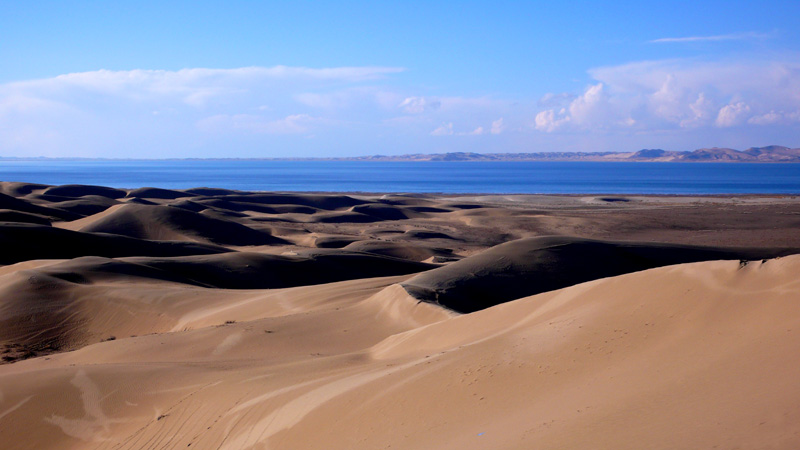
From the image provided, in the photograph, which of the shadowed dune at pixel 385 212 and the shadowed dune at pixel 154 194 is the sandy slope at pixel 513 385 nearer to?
the shadowed dune at pixel 385 212

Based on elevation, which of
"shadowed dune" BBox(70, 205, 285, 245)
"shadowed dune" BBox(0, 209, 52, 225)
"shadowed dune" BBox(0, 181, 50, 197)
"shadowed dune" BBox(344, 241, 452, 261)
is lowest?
"shadowed dune" BBox(344, 241, 452, 261)

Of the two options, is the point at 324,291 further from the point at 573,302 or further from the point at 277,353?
the point at 573,302

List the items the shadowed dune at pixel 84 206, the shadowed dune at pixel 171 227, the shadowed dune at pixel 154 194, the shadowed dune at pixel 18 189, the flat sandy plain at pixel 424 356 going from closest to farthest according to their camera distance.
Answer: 1. the flat sandy plain at pixel 424 356
2. the shadowed dune at pixel 171 227
3. the shadowed dune at pixel 84 206
4. the shadowed dune at pixel 18 189
5. the shadowed dune at pixel 154 194

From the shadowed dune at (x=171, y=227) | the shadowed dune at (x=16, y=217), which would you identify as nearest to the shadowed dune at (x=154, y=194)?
the shadowed dune at (x=171, y=227)

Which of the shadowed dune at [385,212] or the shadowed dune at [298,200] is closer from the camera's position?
the shadowed dune at [385,212]

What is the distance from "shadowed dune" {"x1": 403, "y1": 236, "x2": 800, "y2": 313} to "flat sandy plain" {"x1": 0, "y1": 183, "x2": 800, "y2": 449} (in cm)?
8

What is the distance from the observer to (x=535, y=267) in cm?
1788

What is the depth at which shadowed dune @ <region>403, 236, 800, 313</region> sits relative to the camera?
1540 cm

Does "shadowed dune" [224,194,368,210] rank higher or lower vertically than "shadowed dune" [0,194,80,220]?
lower

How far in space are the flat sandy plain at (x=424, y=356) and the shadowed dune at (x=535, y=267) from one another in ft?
0.27

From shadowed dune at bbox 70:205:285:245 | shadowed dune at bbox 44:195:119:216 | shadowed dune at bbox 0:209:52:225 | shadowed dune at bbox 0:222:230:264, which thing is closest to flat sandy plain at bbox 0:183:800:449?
shadowed dune at bbox 0:222:230:264

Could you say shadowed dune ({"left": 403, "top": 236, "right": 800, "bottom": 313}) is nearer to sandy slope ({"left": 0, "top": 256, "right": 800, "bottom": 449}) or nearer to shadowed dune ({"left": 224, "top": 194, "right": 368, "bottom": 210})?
sandy slope ({"left": 0, "top": 256, "right": 800, "bottom": 449})

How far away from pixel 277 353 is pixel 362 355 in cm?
196

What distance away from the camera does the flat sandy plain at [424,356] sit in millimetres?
4480
